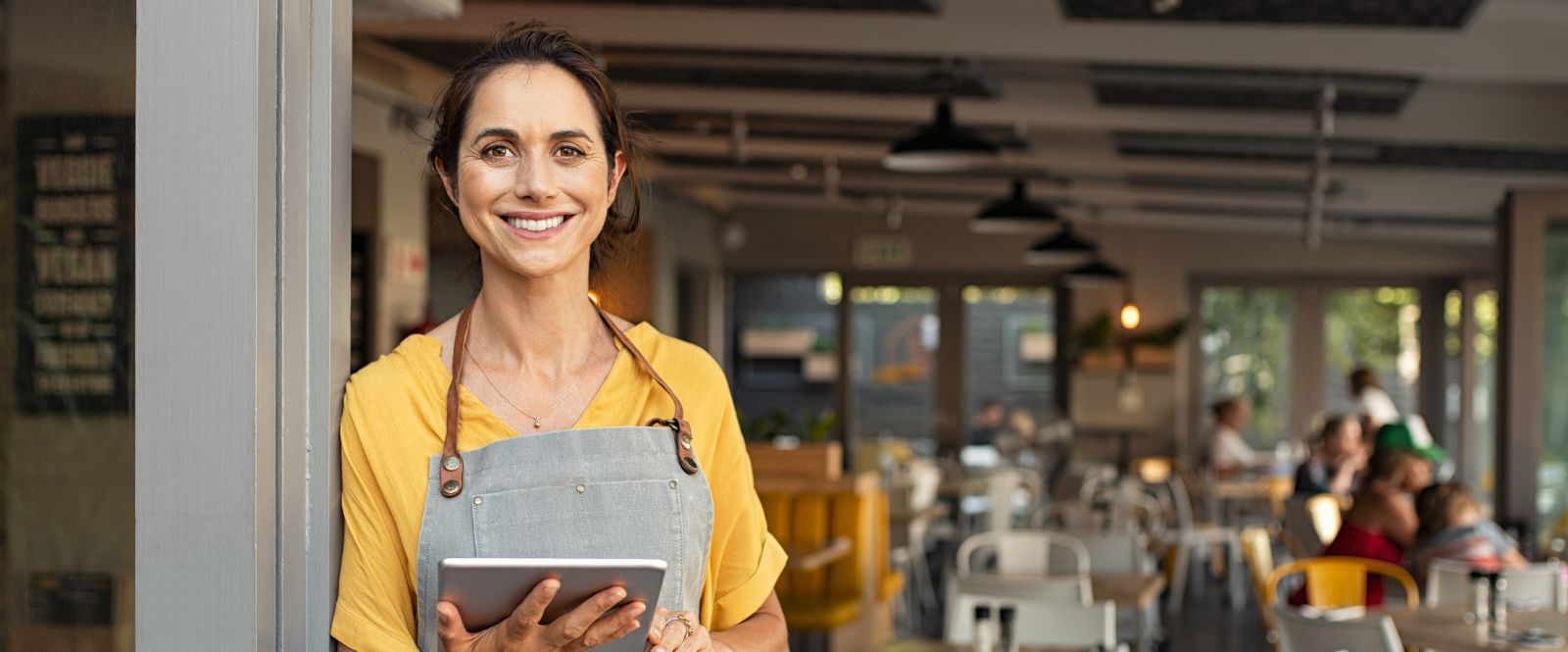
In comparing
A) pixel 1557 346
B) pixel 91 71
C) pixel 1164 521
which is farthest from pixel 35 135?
pixel 1164 521

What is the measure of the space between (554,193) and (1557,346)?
31.7ft

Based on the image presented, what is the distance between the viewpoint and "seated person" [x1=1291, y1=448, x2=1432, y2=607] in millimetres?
7270

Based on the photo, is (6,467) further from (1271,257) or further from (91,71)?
(1271,257)

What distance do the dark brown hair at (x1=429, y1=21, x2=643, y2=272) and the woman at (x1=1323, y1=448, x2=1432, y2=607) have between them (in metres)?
6.23

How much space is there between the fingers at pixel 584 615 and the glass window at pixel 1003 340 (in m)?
15.6

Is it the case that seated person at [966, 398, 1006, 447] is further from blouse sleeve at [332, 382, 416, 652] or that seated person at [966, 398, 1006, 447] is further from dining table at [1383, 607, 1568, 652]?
blouse sleeve at [332, 382, 416, 652]

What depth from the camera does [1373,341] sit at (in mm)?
16500

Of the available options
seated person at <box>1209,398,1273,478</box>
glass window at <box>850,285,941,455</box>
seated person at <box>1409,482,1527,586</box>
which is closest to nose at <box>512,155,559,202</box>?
seated person at <box>1409,482,1527,586</box>

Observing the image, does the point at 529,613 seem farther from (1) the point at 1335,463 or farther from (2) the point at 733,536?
(1) the point at 1335,463

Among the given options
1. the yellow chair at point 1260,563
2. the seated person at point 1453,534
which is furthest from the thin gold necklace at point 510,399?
the seated person at point 1453,534

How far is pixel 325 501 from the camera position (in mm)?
1658

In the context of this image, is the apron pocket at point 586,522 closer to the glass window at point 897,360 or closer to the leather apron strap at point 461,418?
the leather apron strap at point 461,418

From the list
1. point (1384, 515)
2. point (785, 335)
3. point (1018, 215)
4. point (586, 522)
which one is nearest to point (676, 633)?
point (586, 522)

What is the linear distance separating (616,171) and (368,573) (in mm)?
473
